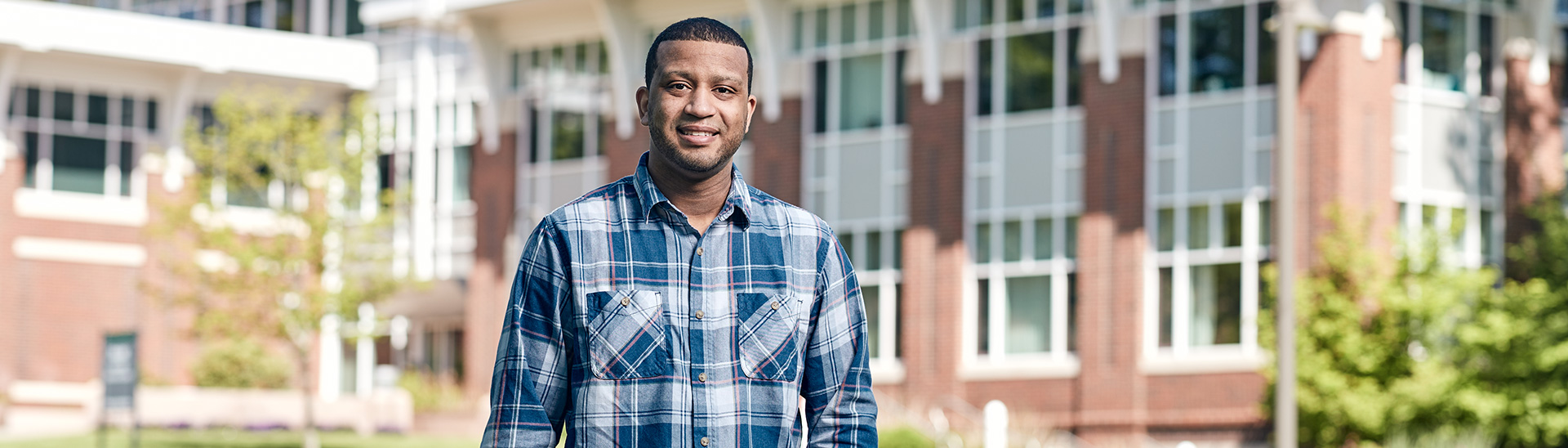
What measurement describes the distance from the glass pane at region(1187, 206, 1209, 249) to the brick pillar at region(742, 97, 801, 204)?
308 inches

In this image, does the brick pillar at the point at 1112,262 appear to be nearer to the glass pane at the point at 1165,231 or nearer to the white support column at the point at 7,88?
the glass pane at the point at 1165,231

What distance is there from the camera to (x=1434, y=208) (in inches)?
1172

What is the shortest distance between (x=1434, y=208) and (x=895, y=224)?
9208 mm

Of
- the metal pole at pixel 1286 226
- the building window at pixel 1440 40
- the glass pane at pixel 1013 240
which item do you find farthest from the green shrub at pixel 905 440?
the building window at pixel 1440 40

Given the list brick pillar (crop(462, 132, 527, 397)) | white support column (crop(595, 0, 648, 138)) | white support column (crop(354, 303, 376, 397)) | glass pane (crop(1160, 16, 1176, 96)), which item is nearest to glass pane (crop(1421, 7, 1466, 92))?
glass pane (crop(1160, 16, 1176, 96))

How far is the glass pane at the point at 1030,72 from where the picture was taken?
32.4 metres

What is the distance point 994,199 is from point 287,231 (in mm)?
11799

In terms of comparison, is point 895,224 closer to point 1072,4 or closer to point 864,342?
point 1072,4

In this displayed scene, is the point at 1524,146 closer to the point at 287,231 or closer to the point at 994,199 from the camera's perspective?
the point at 994,199

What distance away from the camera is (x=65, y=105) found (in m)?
43.3

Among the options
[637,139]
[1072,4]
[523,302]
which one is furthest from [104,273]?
[523,302]

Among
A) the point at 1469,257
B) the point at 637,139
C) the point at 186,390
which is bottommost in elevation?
the point at 186,390

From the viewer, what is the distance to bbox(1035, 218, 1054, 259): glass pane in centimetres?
3241

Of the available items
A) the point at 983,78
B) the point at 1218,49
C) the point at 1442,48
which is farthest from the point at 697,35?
the point at 983,78
